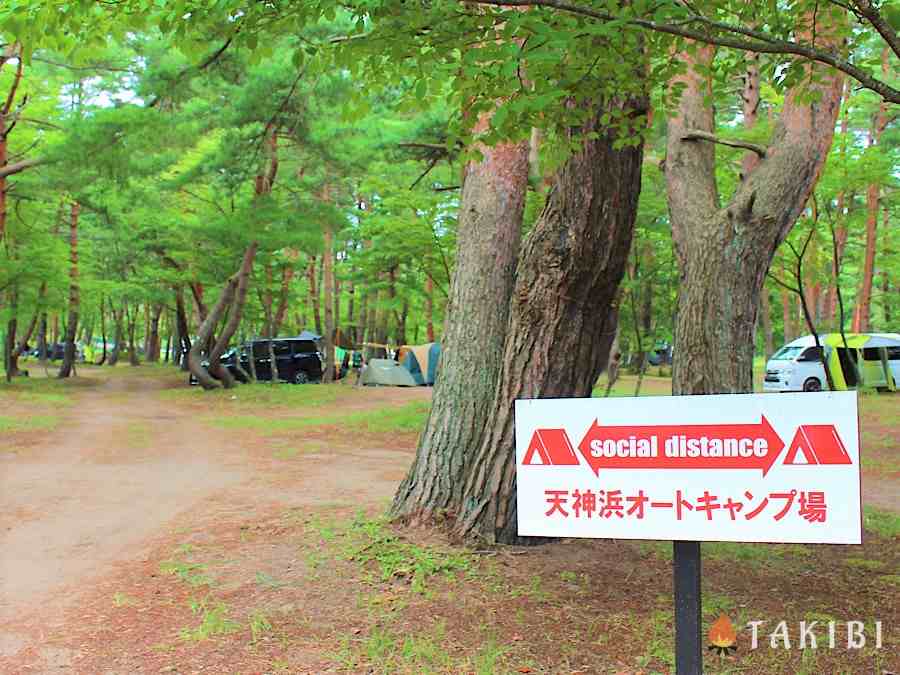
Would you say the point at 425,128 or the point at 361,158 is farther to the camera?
the point at 361,158

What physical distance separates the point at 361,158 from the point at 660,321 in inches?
301

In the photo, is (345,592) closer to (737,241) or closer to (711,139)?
(737,241)

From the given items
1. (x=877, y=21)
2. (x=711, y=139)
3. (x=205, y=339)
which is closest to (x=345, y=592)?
(x=877, y=21)

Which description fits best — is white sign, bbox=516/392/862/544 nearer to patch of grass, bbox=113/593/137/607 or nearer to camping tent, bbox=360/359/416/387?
patch of grass, bbox=113/593/137/607

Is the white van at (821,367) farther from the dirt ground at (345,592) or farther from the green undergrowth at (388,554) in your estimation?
the green undergrowth at (388,554)

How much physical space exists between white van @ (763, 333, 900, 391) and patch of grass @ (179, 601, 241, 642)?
18.0 m

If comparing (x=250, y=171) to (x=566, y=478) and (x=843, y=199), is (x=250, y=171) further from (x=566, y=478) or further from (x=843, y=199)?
(x=566, y=478)

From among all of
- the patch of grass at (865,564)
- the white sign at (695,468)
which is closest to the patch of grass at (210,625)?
the white sign at (695,468)

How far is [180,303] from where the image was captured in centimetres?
3044

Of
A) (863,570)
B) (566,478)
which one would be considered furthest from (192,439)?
(566,478)

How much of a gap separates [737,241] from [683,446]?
12.4 feet

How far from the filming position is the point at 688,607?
2545 mm

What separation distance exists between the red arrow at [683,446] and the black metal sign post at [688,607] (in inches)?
11.8

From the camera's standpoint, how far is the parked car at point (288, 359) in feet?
85.0
